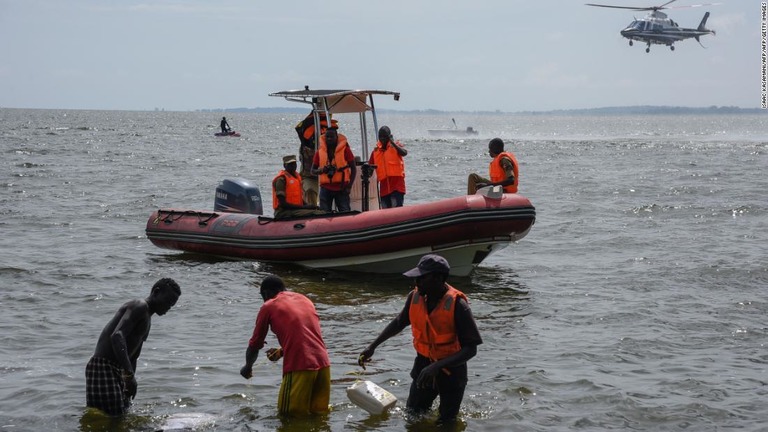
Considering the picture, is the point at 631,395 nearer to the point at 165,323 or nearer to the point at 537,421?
the point at 537,421

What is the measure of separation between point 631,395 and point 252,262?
7.26 meters

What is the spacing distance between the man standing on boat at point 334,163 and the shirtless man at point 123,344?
6214mm

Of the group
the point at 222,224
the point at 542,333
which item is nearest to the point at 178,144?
the point at 222,224

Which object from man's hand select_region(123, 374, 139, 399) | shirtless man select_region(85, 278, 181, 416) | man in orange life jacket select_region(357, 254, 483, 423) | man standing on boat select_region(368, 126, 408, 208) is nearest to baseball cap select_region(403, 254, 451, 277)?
man in orange life jacket select_region(357, 254, 483, 423)

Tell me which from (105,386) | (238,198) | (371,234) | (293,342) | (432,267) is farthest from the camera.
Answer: (238,198)

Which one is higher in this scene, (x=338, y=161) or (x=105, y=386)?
(x=338, y=161)

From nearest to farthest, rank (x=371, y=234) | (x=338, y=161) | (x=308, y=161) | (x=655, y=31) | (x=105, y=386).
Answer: (x=105, y=386) < (x=371, y=234) < (x=338, y=161) < (x=308, y=161) < (x=655, y=31)

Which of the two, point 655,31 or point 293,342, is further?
point 655,31

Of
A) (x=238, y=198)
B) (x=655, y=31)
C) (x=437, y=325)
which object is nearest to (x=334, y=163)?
(x=238, y=198)

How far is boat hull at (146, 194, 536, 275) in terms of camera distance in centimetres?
1159

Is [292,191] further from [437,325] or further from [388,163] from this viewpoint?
[437,325]

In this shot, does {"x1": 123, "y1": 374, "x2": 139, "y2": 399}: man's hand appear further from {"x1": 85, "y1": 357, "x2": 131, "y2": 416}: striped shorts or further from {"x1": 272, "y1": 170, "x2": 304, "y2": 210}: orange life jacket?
{"x1": 272, "y1": 170, "x2": 304, "y2": 210}: orange life jacket

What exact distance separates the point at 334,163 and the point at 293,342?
253 inches

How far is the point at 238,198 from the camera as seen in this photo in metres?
14.8
